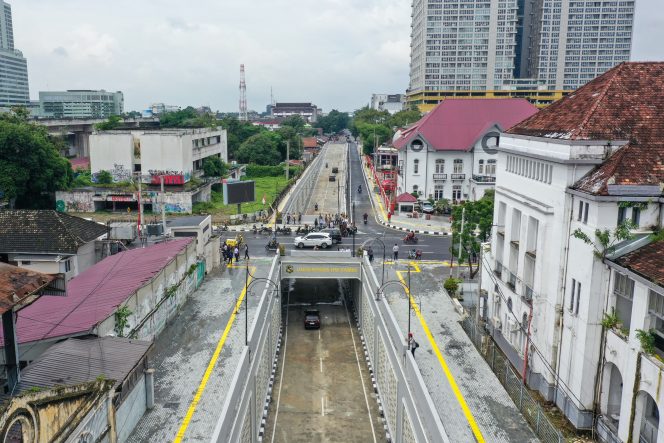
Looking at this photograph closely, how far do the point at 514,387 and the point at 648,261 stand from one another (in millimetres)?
7574

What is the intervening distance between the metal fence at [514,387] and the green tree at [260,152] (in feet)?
291

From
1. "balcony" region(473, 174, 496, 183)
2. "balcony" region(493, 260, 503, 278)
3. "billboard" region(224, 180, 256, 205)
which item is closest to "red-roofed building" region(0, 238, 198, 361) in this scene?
"balcony" region(493, 260, 503, 278)

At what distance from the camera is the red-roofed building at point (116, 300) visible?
21.9 m

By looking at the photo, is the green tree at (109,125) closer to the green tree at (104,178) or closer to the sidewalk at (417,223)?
the green tree at (104,178)

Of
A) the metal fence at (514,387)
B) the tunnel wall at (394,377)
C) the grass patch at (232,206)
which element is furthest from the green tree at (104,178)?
the metal fence at (514,387)

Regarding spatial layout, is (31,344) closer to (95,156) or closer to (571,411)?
(571,411)

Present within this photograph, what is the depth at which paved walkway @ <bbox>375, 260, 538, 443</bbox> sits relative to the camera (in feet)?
65.8

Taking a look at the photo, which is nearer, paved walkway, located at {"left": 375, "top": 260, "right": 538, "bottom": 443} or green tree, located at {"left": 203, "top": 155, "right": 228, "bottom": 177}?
paved walkway, located at {"left": 375, "top": 260, "right": 538, "bottom": 443}

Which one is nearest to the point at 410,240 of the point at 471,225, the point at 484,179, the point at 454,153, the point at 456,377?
the point at 471,225

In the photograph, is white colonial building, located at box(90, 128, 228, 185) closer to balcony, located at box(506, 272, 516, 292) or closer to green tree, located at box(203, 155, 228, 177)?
green tree, located at box(203, 155, 228, 177)

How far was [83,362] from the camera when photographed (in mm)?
19453

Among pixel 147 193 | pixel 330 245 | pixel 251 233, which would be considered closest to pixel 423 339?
pixel 330 245

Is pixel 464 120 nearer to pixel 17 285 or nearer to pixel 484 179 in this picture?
pixel 484 179

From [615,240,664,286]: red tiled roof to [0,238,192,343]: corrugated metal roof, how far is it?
19.5 m
